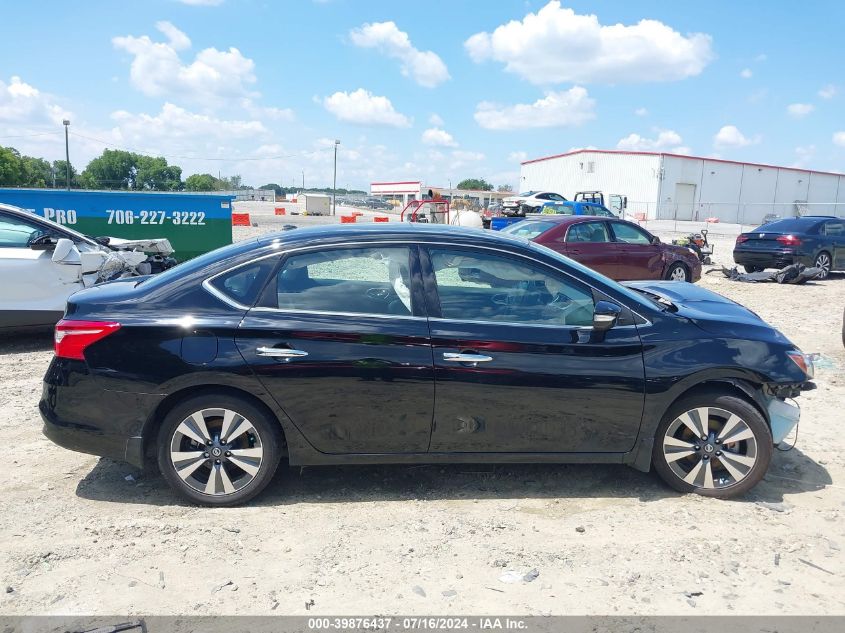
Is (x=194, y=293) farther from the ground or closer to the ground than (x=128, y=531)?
farther from the ground

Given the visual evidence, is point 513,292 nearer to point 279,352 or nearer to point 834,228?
point 279,352

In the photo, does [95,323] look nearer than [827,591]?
No

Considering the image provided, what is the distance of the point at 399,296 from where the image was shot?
13.1ft

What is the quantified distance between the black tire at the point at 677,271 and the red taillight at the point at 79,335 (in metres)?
11.0

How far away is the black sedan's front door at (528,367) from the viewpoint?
12.6 ft

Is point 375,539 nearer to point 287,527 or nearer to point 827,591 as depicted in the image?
point 287,527

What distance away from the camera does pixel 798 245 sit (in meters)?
15.0

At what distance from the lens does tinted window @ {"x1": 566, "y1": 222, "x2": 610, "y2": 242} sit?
37.8 feet

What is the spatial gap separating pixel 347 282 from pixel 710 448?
2.49 meters

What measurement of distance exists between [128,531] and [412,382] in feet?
5.94

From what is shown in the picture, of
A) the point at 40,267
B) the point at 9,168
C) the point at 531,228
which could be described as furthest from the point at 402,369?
the point at 9,168

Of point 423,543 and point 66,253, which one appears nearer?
point 423,543

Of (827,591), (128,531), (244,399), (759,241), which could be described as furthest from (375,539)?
(759,241)

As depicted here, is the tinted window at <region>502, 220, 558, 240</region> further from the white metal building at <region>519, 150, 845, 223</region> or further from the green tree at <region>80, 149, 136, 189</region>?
the green tree at <region>80, 149, 136, 189</region>
